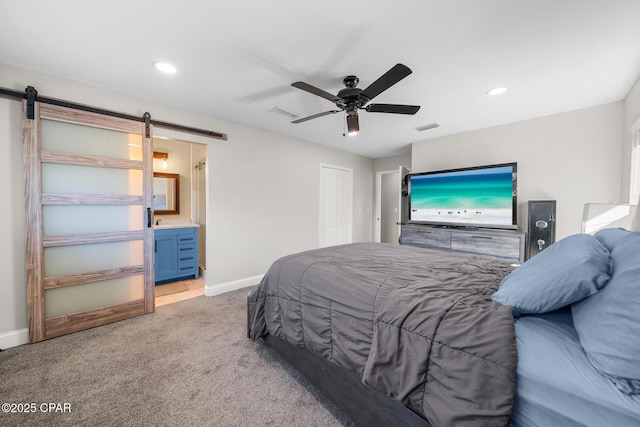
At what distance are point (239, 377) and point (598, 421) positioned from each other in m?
1.88

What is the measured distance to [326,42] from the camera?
1.81 meters

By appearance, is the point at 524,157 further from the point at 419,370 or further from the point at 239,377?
the point at 239,377

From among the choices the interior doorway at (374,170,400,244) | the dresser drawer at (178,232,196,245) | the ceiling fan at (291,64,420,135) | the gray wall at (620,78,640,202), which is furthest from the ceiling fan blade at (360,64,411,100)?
the interior doorway at (374,170,400,244)

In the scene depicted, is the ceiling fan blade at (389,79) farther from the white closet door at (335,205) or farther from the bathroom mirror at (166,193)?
the bathroom mirror at (166,193)

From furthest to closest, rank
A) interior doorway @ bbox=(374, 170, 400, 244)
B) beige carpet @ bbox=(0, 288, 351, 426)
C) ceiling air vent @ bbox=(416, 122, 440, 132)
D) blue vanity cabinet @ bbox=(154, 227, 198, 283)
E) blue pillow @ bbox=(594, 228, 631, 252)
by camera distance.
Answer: interior doorway @ bbox=(374, 170, 400, 244) → blue vanity cabinet @ bbox=(154, 227, 198, 283) → ceiling air vent @ bbox=(416, 122, 440, 132) → beige carpet @ bbox=(0, 288, 351, 426) → blue pillow @ bbox=(594, 228, 631, 252)

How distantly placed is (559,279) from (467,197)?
3.20m

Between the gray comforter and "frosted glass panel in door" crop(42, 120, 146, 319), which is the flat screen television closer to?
the gray comforter

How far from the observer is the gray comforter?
88 cm

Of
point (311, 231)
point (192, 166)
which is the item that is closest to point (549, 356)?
point (311, 231)

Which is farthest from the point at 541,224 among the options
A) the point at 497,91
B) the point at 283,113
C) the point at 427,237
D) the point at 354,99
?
the point at 283,113

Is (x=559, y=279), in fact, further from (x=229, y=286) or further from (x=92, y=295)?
(x=92, y=295)

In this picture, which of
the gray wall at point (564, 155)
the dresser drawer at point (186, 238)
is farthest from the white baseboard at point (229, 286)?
the gray wall at point (564, 155)

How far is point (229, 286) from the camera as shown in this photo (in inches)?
141

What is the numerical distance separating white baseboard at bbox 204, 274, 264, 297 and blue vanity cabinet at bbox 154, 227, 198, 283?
0.91 meters
